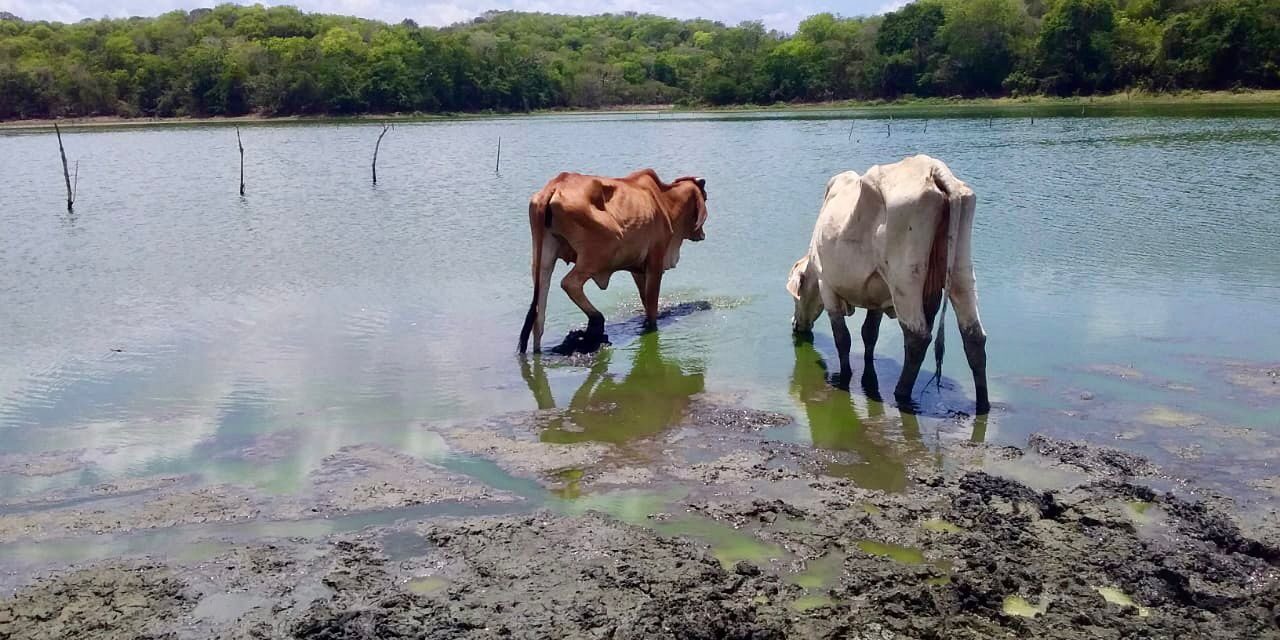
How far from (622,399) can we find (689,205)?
3807mm

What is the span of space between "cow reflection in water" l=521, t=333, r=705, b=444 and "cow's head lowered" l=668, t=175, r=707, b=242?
1877mm

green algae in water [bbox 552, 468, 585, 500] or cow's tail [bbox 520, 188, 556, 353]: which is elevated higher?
cow's tail [bbox 520, 188, 556, 353]

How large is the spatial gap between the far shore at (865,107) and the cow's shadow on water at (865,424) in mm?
52871

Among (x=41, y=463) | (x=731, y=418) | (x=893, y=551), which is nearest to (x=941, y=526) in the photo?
(x=893, y=551)

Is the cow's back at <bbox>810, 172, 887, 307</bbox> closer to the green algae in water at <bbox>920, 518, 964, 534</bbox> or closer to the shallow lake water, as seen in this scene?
the shallow lake water

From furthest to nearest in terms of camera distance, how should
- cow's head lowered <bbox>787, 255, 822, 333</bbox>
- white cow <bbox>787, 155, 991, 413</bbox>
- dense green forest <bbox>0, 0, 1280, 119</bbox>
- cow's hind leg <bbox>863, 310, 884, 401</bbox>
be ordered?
1. dense green forest <bbox>0, 0, 1280, 119</bbox>
2. cow's head lowered <bbox>787, 255, 822, 333</bbox>
3. cow's hind leg <bbox>863, 310, 884, 401</bbox>
4. white cow <bbox>787, 155, 991, 413</bbox>

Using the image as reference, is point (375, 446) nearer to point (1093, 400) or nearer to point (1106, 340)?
point (1093, 400)

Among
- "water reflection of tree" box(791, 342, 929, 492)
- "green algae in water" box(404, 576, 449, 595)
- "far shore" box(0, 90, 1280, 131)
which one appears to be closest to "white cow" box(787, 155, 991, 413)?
"water reflection of tree" box(791, 342, 929, 492)

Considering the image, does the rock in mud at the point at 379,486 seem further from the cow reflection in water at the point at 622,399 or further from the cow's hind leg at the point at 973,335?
the cow's hind leg at the point at 973,335

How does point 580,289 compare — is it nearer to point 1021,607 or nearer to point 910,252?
point 910,252

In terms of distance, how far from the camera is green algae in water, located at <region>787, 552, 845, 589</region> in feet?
17.7

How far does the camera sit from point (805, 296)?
1104 centimetres

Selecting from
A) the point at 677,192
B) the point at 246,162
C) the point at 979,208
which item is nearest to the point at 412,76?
the point at 246,162

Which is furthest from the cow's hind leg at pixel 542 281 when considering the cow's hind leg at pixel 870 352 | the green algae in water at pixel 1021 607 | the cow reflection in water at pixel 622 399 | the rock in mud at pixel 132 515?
the green algae in water at pixel 1021 607
